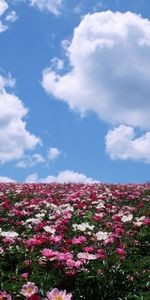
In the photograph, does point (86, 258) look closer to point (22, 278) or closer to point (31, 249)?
point (22, 278)

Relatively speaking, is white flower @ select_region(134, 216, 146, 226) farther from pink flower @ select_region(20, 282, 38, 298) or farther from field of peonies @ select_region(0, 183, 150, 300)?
pink flower @ select_region(20, 282, 38, 298)

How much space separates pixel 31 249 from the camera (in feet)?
26.4

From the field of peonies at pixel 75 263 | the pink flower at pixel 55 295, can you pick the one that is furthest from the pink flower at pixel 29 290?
the pink flower at pixel 55 295

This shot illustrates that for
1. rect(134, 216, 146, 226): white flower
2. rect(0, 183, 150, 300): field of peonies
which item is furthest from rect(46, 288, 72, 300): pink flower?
rect(134, 216, 146, 226): white flower

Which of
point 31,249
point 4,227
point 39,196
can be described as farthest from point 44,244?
point 39,196

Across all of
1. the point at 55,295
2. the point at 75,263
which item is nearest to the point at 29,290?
the point at 55,295

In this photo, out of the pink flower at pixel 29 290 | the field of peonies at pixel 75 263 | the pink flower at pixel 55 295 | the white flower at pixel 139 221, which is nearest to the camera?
the pink flower at pixel 55 295

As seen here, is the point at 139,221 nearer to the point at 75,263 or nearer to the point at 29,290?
the point at 75,263

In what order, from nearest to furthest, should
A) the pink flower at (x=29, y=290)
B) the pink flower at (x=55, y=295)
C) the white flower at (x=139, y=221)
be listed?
the pink flower at (x=55, y=295) < the pink flower at (x=29, y=290) < the white flower at (x=139, y=221)

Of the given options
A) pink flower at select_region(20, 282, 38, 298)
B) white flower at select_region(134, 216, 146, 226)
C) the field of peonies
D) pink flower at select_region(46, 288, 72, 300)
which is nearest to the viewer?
pink flower at select_region(46, 288, 72, 300)

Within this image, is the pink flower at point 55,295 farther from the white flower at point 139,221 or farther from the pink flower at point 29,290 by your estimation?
the white flower at point 139,221

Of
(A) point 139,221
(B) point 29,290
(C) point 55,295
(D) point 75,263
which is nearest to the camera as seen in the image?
(C) point 55,295

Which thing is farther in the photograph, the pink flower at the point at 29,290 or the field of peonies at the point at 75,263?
the field of peonies at the point at 75,263

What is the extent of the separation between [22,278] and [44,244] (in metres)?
1.54
